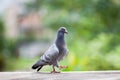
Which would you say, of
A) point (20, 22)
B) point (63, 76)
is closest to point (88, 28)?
point (63, 76)

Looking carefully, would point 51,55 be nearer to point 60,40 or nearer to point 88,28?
point 60,40

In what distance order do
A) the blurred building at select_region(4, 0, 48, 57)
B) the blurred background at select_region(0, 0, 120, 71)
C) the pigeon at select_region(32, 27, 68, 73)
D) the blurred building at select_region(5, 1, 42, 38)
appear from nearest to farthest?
the pigeon at select_region(32, 27, 68, 73) < the blurred background at select_region(0, 0, 120, 71) < the blurred building at select_region(4, 0, 48, 57) < the blurred building at select_region(5, 1, 42, 38)

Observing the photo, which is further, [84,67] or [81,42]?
[81,42]

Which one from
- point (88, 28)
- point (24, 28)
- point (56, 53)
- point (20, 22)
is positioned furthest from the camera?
point (20, 22)

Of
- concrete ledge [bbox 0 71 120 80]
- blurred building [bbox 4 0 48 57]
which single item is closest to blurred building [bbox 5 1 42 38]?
blurred building [bbox 4 0 48 57]

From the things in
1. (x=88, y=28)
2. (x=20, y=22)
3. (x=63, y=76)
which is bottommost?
(x=63, y=76)

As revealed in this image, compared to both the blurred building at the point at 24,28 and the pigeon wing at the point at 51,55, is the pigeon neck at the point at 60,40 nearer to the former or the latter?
the pigeon wing at the point at 51,55

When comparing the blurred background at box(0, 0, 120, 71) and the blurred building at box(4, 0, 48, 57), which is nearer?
the blurred background at box(0, 0, 120, 71)

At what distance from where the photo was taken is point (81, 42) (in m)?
3.36

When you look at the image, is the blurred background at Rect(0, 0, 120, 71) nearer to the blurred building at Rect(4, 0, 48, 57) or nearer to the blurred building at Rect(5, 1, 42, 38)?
the blurred building at Rect(4, 0, 48, 57)

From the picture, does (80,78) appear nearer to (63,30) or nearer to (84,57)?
(63,30)

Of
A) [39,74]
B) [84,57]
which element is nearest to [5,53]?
[84,57]

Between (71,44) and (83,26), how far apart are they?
127mm

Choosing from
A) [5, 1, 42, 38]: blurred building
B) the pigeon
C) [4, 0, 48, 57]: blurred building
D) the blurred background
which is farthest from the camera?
[5, 1, 42, 38]: blurred building
